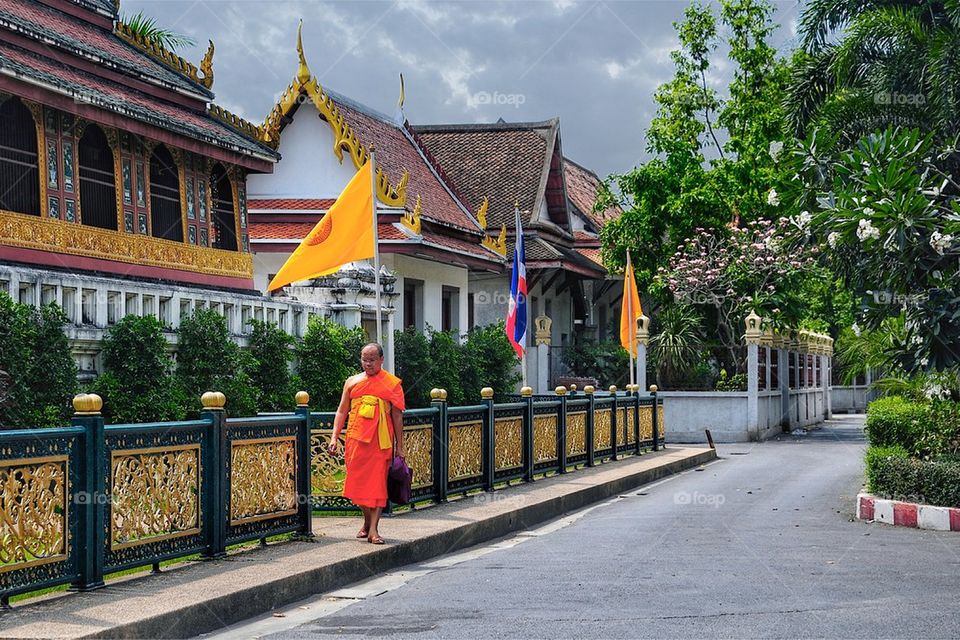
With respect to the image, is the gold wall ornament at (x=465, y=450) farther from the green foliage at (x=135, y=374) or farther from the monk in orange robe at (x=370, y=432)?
the green foliage at (x=135, y=374)

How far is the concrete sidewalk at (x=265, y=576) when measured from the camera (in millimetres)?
7090

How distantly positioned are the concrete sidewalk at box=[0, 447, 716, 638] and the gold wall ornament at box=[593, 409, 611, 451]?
16.8ft

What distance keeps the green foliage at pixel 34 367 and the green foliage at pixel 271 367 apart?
191 inches

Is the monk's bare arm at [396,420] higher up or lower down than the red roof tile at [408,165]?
lower down

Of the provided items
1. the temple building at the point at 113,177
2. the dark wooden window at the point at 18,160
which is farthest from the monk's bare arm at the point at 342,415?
the dark wooden window at the point at 18,160

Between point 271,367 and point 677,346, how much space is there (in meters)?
16.6

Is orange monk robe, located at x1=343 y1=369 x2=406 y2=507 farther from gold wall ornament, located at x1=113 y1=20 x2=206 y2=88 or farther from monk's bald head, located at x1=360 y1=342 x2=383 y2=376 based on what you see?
gold wall ornament, located at x1=113 y1=20 x2=206 y2=88

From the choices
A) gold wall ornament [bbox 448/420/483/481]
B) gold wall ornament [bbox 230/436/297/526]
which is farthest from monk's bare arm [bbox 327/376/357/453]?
gold wall ornament [bbox 448/420/483/481]

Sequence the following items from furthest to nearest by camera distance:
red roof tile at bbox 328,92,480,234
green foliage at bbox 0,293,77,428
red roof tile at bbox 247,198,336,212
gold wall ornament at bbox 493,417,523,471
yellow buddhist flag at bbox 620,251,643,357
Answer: red roof tile at bbox 328,92,480,234 < yellow buddhist flag at bbox 620,251,643,357 < red roof tile at bbox 247,198,336,212 < gold wall ornament at bbox 493,417,523,471 < green foliage at bbox 0,293,77,428

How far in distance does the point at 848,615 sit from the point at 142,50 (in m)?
17.3

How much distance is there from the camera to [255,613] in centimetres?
830

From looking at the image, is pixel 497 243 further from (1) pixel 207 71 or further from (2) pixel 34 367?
(2) pixel 34 367

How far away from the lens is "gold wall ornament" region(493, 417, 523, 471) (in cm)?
1563

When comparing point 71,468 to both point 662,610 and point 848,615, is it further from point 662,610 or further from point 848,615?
point 848,615
